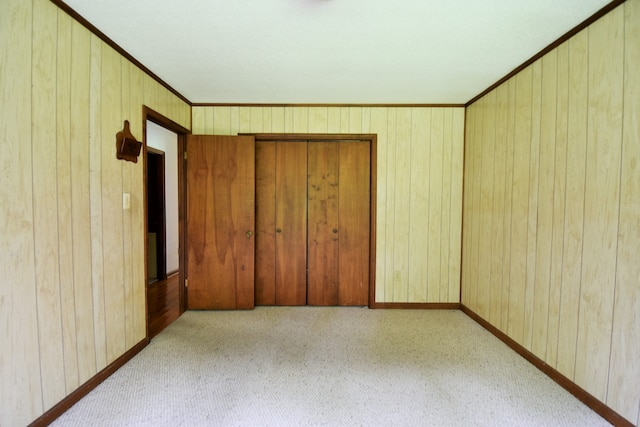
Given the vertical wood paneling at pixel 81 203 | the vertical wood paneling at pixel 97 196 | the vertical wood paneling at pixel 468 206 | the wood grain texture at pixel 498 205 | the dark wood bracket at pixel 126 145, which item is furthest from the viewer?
the vertical wood paneling at pixel 468 206

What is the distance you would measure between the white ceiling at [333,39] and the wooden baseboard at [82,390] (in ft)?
7.60

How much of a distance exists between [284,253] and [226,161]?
4.12 ft

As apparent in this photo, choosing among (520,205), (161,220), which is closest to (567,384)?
(520,205)

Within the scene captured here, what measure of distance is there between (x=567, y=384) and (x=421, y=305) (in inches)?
56.6

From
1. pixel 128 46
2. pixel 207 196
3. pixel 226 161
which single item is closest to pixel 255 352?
pixel 207 196

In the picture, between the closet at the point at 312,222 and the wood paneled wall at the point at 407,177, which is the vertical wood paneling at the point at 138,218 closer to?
the wood paneled wall at the point at 407,177

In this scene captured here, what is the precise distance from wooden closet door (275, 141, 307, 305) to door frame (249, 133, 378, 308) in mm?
94

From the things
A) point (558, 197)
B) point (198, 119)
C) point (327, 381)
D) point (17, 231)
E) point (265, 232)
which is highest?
point (198, 119)

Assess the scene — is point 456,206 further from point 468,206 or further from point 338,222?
point 338,222

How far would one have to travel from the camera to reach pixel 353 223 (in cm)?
314

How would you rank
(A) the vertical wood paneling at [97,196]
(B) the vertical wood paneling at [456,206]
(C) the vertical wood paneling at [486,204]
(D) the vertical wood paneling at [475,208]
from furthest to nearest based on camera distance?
(B) the vertical wood paneling at [456,206]
(D) the vertical wood paneling at [475,208]
(C) the vertical wood paneling at [486,204]
(A) the vertical wood paneling at [97,196]

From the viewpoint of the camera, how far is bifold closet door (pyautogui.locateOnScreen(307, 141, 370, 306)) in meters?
3.12

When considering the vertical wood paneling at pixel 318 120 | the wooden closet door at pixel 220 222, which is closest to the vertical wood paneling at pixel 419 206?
the vertical wood paneling at pixel 318 120

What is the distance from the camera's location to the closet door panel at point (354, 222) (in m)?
3.12
